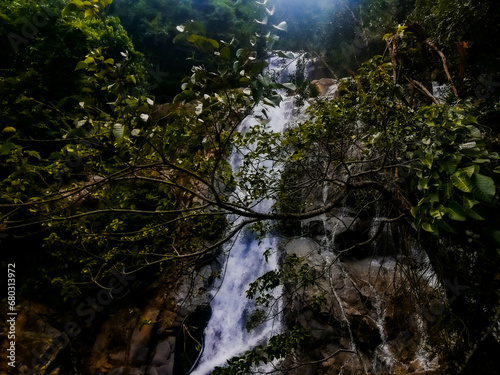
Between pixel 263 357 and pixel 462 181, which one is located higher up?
pixel 462 181

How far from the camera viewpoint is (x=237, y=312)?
729cm

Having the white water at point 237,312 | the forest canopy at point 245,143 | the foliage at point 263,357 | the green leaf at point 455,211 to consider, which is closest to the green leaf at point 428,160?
the forest canopy at point 245,143

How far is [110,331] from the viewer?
6.82 m

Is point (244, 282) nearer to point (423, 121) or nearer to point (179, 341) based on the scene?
point (179, 341)

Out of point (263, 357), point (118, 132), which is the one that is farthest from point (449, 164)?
point (263, 357)

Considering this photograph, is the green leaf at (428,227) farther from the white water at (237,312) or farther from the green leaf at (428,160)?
the white water at (237,312)

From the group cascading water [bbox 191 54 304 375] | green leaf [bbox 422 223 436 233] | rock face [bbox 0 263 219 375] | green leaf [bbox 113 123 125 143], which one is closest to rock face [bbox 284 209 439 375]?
cascading water [bbox 191 54 304 375]

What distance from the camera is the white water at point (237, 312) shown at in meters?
6.64

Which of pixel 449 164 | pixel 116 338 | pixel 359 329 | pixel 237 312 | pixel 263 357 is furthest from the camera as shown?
pixel 237 312

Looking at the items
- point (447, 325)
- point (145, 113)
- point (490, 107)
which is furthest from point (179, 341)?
point (490, 107)

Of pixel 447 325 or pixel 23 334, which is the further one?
pixel 23 334

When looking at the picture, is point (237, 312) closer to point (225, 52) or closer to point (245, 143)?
point (245, 143)

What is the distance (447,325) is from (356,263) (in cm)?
481

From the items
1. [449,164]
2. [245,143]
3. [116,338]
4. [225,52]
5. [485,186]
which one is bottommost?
[116,338]
